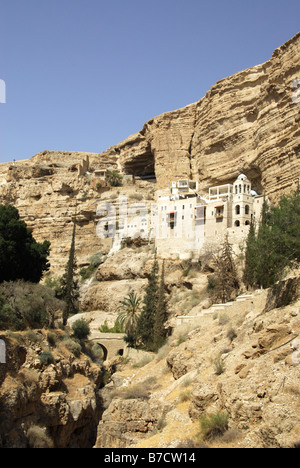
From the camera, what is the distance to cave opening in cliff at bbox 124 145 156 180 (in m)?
60.0

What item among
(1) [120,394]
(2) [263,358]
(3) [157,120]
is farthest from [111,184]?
(2) [263,358]

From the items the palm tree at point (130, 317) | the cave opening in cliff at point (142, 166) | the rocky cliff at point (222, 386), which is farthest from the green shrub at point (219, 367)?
the cave opening in cliff at point (142, 166)

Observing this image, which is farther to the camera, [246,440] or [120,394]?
[120,394]

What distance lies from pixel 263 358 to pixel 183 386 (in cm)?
599

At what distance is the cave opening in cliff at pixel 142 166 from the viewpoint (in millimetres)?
60000

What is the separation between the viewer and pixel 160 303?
33.1 meters

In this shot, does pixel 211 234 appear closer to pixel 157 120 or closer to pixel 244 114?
pixel 244 114

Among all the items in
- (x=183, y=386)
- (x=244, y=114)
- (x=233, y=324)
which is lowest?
(x=183, y=386)

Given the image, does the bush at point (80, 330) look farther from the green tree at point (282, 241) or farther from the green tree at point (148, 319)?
the green tree at point (282, 241)

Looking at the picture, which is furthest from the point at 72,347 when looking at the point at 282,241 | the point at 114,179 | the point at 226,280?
the point at 114,179

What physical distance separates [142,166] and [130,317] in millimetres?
28984

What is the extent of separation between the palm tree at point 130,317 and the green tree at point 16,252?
7.19 m

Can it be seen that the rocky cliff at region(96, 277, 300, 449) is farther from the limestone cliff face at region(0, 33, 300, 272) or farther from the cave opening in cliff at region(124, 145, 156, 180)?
the cave opening in cliff at region(124, 145, 156, 180)

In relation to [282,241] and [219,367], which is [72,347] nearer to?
[219,367]
